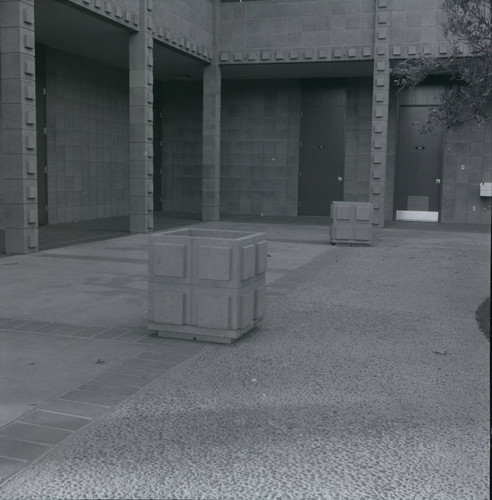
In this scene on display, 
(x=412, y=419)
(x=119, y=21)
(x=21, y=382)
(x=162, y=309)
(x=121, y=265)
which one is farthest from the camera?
(x=119, y=21)

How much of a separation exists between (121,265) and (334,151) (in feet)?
49.8

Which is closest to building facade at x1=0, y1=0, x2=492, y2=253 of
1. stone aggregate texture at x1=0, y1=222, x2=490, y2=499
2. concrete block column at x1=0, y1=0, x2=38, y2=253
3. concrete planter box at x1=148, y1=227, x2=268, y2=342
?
concrete block column at x1=0, y1=0, x2=38, y2=253

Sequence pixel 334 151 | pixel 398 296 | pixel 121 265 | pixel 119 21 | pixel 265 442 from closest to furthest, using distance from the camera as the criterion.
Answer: pixel 265 442, pixel 398 296, pixel 121 265, pixel 119 21, pixel 334 151

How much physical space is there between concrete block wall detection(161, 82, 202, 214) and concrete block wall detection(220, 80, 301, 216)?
46.9 inches

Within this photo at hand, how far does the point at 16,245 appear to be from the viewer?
13438 mm

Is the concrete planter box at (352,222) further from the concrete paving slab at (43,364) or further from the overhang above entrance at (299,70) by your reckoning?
the concrete paving slab at (43,364)

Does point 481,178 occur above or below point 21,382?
above

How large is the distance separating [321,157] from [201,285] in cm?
1983

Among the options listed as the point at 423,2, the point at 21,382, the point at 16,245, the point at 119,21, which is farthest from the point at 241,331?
the point at 423,2

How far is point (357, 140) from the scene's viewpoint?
83.7 ft

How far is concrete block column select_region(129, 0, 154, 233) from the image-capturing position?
17953mm

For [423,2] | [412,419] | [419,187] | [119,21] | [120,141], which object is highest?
[423,2]

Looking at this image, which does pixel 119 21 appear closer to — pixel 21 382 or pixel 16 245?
pixel 16 245

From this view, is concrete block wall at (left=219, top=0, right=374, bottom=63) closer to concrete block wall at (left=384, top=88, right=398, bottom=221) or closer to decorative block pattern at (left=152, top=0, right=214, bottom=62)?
decorative block pattern at (left=152, top=0, right=214, bottom=62)
